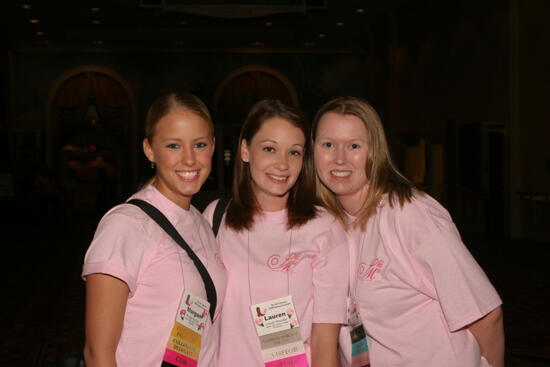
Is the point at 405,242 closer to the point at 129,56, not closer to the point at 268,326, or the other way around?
the point at 268,326

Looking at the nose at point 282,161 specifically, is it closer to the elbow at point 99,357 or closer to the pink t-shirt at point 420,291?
the pink t-shirt at point 420,291

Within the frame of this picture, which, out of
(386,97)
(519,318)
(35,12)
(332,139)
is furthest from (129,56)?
(332,139)

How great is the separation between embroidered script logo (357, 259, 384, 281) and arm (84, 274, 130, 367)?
0.81m

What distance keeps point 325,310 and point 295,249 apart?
24 centimetres

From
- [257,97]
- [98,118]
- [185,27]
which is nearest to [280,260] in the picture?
[185,27]

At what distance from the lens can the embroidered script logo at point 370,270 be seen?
1.96 meters

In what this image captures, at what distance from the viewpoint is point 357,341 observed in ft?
6.58

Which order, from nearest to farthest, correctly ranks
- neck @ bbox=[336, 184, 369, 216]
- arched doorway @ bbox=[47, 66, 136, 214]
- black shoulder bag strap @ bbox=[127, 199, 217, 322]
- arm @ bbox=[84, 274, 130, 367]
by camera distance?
arm @ bbox=[84, 274, 130, 367]
black shoulder bag strap @ bbox=[127, 199, 217, 322]
neck @ bbox=[336, 184, 369, 216]
arched doorway @ bbox=[47, 66, 136, 214]

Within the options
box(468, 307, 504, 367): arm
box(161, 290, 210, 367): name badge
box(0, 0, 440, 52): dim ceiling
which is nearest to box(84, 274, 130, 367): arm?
box(161, 290, 210, 367): name badge

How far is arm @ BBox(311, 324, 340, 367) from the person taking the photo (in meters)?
1.99

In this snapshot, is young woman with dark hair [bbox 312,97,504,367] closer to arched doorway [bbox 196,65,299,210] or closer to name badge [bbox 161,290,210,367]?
name badge [bbox 161,290,210,367]

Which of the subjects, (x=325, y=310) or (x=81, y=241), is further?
(x=81, y=241)

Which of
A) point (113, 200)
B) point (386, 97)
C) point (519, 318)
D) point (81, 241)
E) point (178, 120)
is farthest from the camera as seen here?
point (113, 200)

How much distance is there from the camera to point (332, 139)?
2125mm
